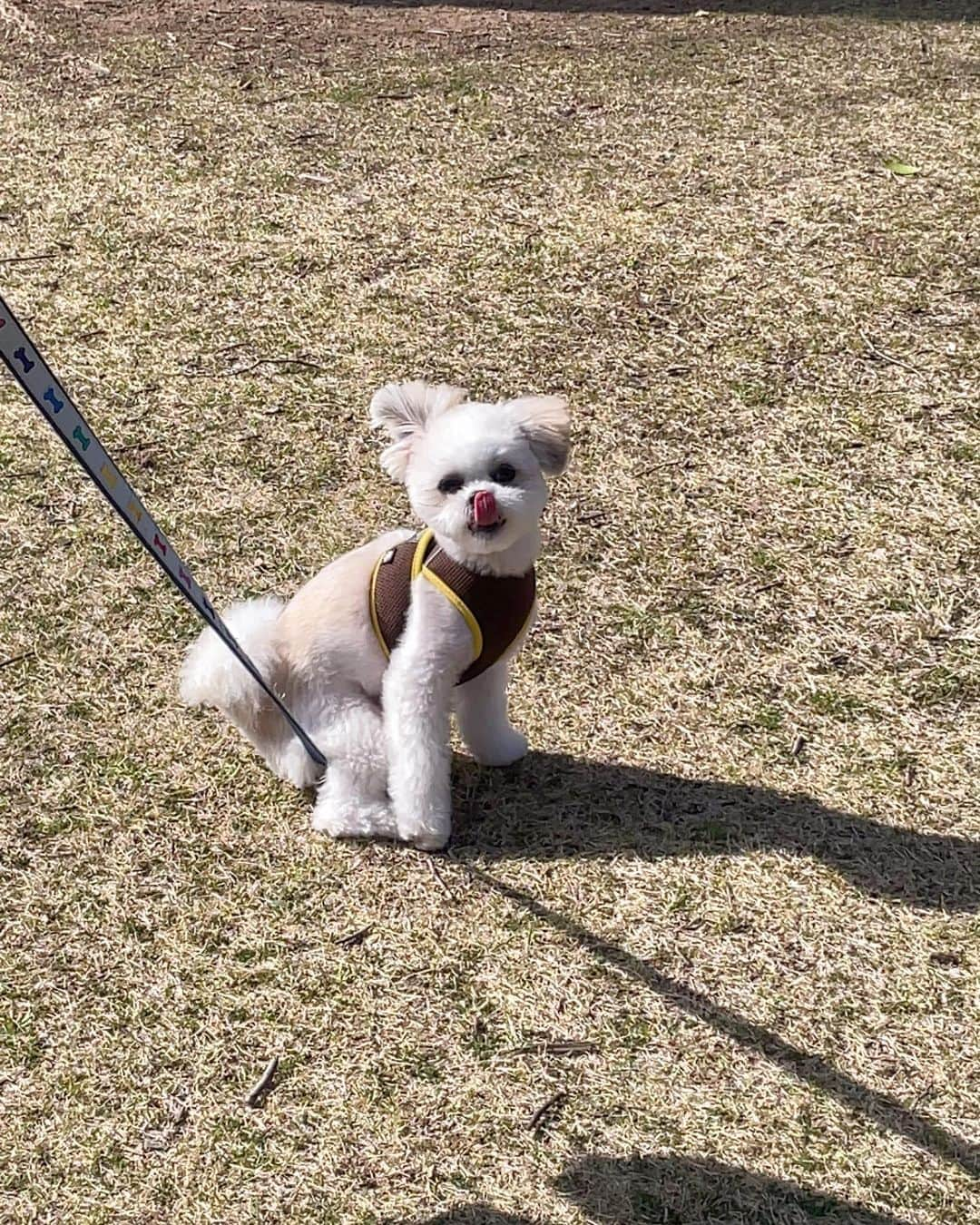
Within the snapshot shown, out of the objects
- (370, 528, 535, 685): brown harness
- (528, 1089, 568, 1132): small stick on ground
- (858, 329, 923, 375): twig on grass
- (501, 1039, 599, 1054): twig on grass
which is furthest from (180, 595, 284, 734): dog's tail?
(858, 329, 923, 375): twig on grass

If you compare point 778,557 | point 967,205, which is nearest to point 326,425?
point 778,557

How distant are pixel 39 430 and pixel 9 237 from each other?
4.88 feet

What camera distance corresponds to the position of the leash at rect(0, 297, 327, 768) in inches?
79.7

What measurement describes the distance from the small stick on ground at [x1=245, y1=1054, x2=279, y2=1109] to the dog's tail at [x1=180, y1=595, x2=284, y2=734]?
775mm

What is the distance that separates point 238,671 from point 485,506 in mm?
749

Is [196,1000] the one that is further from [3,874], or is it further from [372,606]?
[372,606]

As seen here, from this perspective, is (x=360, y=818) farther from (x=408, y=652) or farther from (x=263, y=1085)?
(x=263, y=1085)

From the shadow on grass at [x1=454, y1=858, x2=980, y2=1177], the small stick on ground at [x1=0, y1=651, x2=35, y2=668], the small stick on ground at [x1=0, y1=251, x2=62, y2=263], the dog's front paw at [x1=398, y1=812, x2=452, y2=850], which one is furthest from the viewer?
the small stick on ground at [x1=0, y1=251, x2=62, y2=263]

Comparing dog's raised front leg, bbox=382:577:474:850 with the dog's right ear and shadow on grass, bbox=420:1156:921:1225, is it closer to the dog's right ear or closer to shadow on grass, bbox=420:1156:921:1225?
the dog's right ear

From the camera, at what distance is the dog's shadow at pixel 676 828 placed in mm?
2936

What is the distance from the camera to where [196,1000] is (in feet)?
8.97

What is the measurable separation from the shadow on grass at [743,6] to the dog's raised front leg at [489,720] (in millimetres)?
5590

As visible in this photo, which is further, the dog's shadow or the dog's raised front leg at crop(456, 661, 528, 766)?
the dog's raised front leg at crop(456, 661, 528, 766)

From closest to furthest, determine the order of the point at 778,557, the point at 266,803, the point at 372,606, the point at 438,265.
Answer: the point at 372,606 → the point at 266,803 → the point at 778,557 → the point at 438,265
